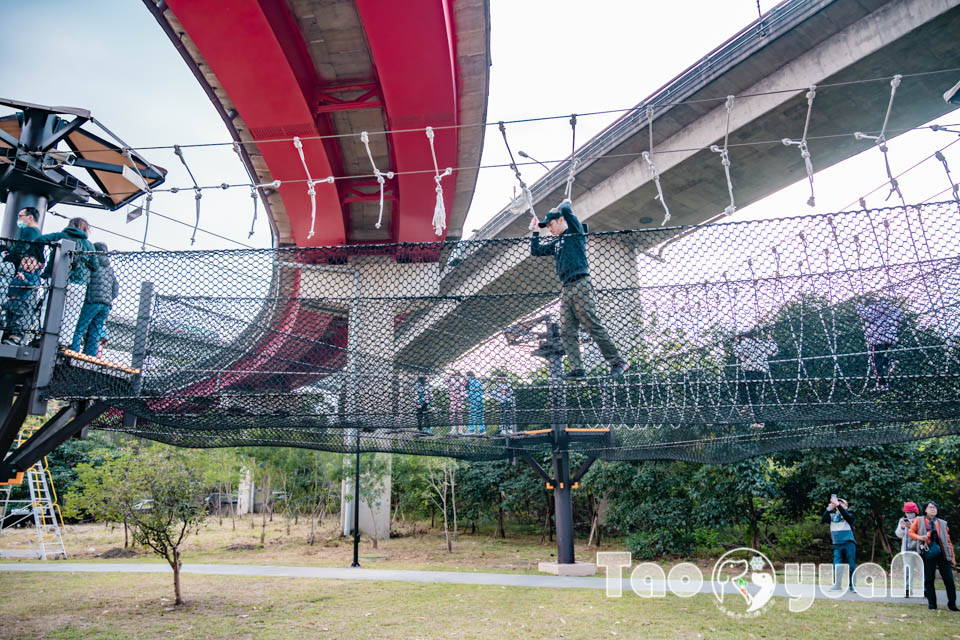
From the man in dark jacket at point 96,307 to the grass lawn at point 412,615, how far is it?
9.00 ft

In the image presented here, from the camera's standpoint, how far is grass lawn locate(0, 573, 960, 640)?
515 centimetres

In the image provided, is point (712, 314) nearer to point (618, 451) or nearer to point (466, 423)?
point (466, 423)

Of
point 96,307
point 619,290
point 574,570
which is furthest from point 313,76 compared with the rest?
point 574,570

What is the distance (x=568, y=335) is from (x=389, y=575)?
266 inches

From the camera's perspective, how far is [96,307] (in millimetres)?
4500

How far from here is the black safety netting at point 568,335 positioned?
3670mm

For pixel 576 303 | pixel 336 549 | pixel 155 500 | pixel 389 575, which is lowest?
pixel 336 549

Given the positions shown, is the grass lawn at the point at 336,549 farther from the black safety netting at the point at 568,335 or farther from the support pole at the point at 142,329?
the support pole at the point at 142,329

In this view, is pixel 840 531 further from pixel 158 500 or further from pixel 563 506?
pixel 158 500

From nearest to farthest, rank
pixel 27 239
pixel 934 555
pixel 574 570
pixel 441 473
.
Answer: pixel 27 239, pixel 934 555, pixel 574 570, pixel 441 473

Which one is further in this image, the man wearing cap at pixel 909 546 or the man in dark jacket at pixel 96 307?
the man wearing cap at pixel 909 546

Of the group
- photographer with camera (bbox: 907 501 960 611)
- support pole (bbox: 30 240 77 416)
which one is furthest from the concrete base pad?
support pole (bbox: 30 240 77 416)

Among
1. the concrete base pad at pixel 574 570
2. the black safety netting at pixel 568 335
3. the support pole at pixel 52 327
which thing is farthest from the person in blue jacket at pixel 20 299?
the concrete base pad at pixel 574 570

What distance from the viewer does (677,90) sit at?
898 cm
